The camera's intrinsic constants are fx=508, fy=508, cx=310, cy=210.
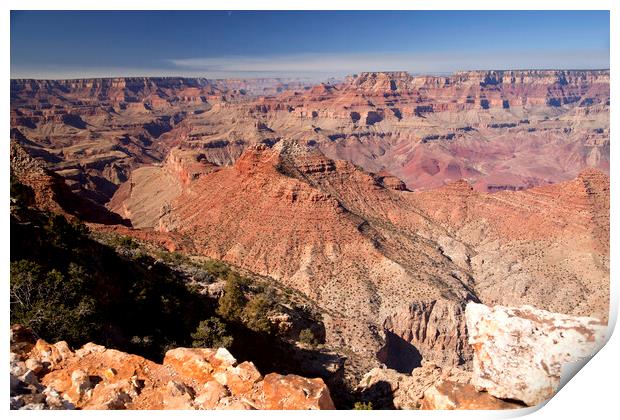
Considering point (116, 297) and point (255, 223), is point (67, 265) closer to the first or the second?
point (116, 297)

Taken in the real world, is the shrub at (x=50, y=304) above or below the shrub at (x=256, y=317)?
above

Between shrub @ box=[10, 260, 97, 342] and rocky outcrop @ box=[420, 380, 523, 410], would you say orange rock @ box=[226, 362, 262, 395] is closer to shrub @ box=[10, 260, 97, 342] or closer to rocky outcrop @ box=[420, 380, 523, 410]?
shrub @ box=[10, 260, 97, 342]

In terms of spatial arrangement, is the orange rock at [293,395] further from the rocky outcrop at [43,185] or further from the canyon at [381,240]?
the rocky outcrop at [43,185]

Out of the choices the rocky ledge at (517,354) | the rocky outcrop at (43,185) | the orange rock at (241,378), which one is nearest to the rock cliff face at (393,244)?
the rocky outcrop at (43,185)

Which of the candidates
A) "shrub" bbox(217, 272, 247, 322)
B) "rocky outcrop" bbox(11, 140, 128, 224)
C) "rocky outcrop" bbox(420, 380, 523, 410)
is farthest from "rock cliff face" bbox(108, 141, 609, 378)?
"rocky outcrop" bbox(420, 380, 523, 410)

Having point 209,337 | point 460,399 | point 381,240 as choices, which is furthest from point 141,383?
point 381,240

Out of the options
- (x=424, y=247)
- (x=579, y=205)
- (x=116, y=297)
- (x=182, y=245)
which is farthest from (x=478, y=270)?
(x=116, y=297)
